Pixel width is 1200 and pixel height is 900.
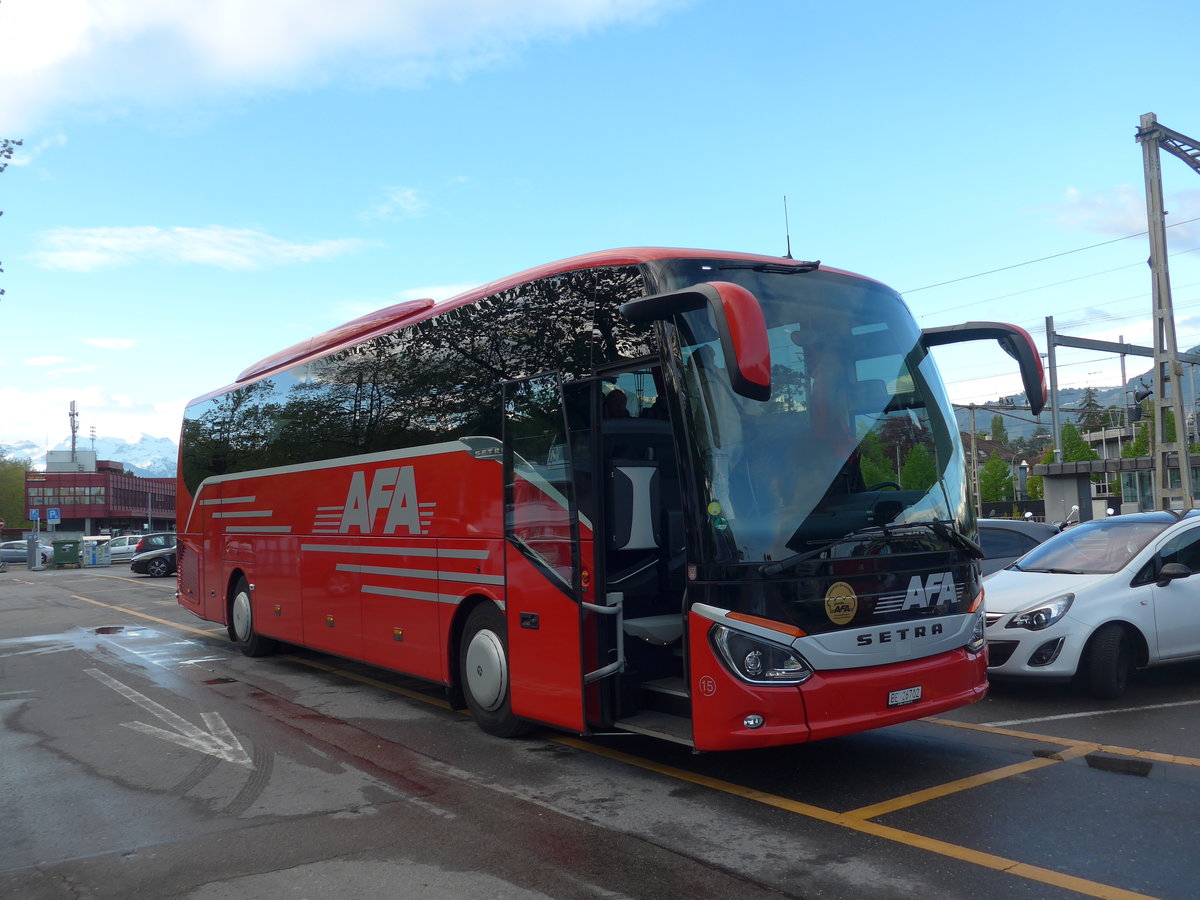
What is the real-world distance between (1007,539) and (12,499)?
4961 inches

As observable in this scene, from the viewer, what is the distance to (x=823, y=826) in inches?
201

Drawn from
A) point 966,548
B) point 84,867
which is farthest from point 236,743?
point 966,548

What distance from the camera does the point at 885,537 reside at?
566cm

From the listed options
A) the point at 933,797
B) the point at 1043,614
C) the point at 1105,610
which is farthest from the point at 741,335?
the point at 1105,610

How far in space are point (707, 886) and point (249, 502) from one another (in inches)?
359

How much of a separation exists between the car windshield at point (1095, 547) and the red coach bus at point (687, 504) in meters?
2.89

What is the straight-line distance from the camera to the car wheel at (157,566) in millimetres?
33250

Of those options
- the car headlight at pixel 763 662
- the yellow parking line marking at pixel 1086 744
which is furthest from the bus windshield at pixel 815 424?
the yellow parking line marking at pixel 1086 744

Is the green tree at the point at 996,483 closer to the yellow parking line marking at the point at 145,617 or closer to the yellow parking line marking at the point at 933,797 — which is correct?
the yellow parking line marking at the point at 145,617

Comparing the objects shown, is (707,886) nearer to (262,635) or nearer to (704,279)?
(704,279)

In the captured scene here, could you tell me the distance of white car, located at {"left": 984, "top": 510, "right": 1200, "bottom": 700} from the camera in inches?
315

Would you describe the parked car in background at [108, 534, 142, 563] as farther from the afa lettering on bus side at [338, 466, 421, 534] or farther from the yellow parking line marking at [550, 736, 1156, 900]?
the yellow parking line marking at [550, 736, 1156, 900]

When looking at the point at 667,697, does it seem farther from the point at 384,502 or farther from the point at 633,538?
the point at 384,502

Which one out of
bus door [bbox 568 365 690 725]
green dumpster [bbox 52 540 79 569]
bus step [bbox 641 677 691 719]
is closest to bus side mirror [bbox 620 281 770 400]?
bus door [bbox 568 365 690 725]
